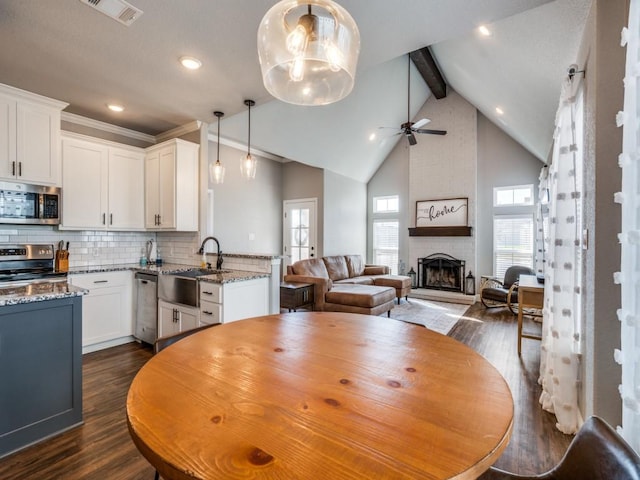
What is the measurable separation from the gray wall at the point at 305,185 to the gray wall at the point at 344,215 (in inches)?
3.6

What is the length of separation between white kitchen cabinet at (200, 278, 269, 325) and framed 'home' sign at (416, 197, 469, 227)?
477cm

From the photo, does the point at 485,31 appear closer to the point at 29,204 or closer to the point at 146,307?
the point at 146,307

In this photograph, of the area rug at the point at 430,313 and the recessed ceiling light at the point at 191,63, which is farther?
the area rug at the point at 430,313

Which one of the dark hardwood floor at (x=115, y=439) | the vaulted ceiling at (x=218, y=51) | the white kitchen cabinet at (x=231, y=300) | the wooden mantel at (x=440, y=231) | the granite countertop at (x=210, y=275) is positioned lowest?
the dark hardwood floor at (x=115, y=439)

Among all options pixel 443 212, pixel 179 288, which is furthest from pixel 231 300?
pixel 443 212

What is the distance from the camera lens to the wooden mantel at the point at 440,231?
6.32 metres

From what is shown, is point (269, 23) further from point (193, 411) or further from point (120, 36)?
point (120, 36)

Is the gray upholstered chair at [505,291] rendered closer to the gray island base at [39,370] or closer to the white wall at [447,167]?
the white wall at [447,167]

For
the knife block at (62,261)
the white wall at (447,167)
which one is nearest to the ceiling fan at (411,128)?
the white wall at (447,167)

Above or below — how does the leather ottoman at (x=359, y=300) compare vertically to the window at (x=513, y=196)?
below

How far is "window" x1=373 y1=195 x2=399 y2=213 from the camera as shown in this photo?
745cm

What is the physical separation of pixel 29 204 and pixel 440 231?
21.2 ft

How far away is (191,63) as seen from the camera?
2.52 meters

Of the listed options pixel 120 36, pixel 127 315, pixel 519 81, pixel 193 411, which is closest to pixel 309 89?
pixel 193 411
